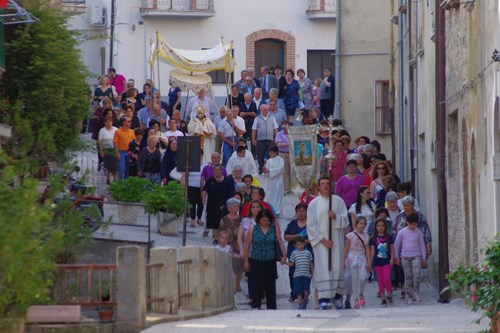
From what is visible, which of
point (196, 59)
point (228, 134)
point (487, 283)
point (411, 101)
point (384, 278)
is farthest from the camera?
point (196, 59)

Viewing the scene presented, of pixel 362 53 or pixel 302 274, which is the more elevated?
pixel 362 53

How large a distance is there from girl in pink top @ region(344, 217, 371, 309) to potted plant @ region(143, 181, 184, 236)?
535 cm

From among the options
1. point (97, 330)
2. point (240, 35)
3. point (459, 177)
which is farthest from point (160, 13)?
point (97, 330)

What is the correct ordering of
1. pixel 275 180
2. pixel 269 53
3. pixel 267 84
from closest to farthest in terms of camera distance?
pixel 275 180
pixel 267 84
pixel 269 53

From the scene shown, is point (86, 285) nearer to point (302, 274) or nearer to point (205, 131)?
point (302, 274)

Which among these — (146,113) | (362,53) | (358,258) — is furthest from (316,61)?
(358,258)

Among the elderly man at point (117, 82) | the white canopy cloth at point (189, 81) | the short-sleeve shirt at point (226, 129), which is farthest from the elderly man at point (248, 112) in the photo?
the white canopy cloth at point (189, 81)

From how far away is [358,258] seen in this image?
75.2 feet

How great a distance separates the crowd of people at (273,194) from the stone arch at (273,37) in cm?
1629

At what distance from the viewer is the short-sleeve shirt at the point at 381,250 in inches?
911

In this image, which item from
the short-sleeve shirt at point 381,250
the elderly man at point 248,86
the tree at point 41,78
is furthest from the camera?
the elderly man at point 248,86

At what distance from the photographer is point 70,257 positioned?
19625 millimetres

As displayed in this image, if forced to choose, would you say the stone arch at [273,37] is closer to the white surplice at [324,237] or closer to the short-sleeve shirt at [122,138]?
the short-sleeve shirt at [122,138]

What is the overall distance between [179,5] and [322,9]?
535 centimetres
